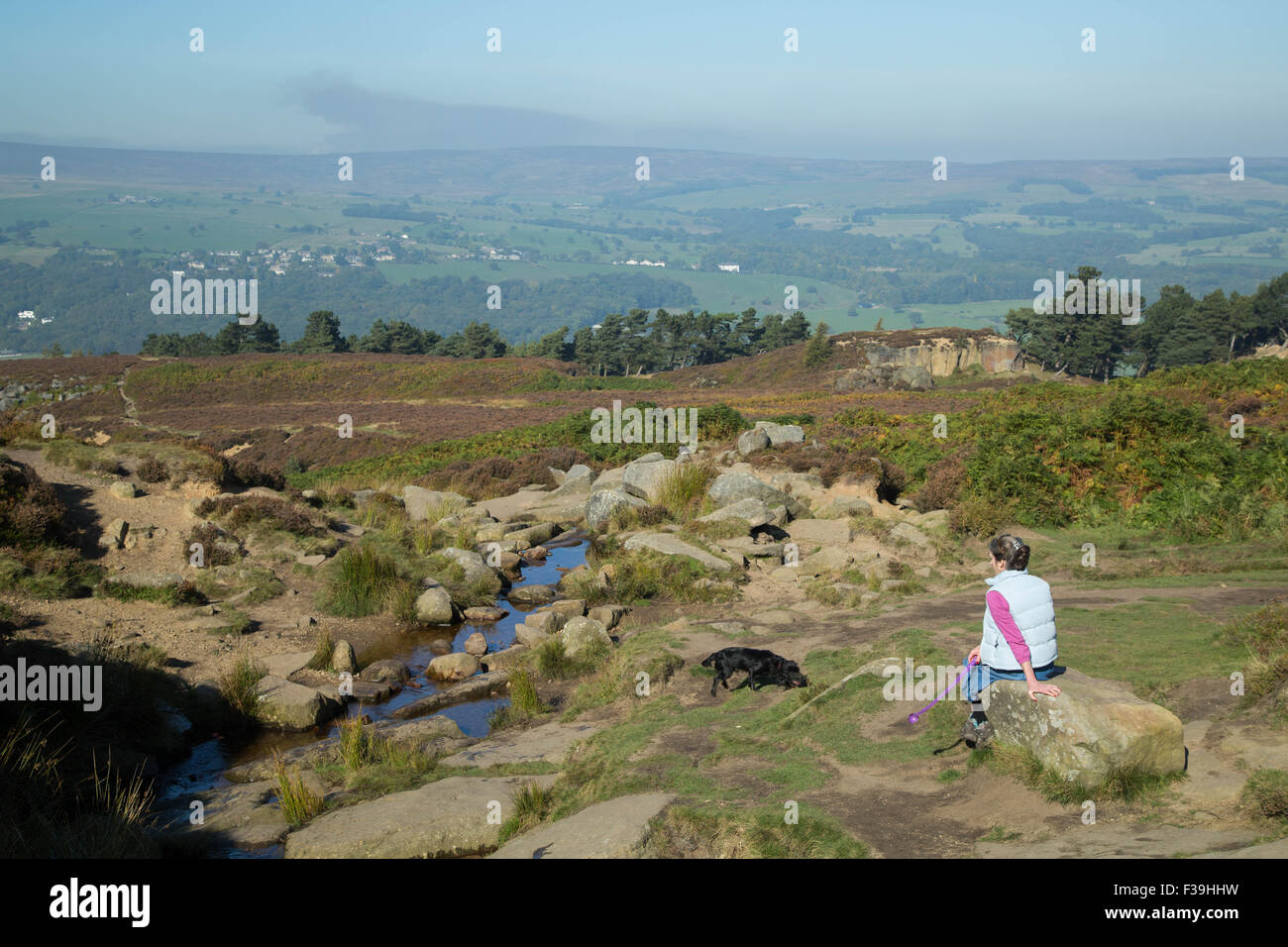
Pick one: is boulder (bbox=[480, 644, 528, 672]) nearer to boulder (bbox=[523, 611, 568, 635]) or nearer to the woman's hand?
boulder (bbox=[523, 611, 568, 635])

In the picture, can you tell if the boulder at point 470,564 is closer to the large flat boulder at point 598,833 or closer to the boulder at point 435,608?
the boulder at point 435,608

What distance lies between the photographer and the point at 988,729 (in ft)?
22.6

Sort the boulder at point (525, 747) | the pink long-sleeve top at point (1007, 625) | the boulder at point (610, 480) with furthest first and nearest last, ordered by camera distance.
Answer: the boulder at point (610, 480) < the boulder at point (525, 747) < the pink long-sleeve top at point (1007, 625)

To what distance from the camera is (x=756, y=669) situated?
10.2m

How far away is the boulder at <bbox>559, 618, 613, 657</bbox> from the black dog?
9.91 ft

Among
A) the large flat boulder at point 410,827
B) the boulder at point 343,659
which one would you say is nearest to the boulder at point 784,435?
the boulder at point 343,659

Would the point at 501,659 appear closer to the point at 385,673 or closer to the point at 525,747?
the point at 385,673

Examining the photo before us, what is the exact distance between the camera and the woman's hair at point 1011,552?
21.4 feet

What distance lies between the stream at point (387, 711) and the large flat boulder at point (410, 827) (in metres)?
0.41

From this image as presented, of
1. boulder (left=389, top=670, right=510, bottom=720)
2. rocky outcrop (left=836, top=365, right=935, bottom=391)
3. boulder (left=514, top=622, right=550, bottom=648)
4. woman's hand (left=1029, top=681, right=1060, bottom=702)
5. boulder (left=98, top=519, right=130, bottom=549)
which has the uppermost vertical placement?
rocky outcrop (left=836, top=365, right=935, bottom=391)

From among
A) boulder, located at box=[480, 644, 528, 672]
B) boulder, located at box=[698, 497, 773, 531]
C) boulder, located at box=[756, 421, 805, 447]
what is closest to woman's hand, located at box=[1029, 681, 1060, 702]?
boulder, located at box=[480, 644, 528, 672]

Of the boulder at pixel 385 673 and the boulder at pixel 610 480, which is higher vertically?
the boulder at pixel 610 480

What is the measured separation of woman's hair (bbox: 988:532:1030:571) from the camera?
6520mm

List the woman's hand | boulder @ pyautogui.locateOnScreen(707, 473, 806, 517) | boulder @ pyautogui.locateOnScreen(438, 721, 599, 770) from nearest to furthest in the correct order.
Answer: the woman's hand → boulder @ pyautogui.locateOnScreen(438, 721, 599, 770) → boulder @ pyautogui.locateOnScreen(707, 473, 806, 517)
